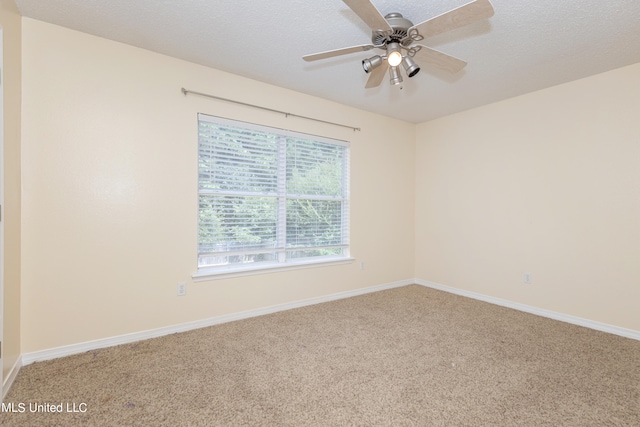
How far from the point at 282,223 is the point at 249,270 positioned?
0.64m

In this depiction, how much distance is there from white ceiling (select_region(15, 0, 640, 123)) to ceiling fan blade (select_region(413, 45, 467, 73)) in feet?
0.90

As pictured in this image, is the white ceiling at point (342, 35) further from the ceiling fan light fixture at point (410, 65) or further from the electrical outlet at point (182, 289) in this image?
the electrical outlet at point (182, 289)

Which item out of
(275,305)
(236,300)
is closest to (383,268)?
(275,305)

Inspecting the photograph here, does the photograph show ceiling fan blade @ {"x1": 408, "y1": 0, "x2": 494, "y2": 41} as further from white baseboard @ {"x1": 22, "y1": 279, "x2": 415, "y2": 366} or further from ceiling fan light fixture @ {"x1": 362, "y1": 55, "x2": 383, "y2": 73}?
white baseboard @ {"x1": 22, "y1": 279, "x2": 415, "y2": 366}

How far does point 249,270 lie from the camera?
3.10 metres

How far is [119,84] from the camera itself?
8.11 ft

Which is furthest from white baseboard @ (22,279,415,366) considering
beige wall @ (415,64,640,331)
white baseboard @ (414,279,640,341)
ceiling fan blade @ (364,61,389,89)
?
ceiling fan blade @ (364,61,389,89)

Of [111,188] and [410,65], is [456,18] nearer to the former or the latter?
[410,65]

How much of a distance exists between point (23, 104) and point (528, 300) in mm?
5021

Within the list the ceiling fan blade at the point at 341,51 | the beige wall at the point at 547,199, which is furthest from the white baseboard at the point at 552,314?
the ceiling fan blade at the point at 341,51

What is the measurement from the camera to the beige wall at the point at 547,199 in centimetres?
275

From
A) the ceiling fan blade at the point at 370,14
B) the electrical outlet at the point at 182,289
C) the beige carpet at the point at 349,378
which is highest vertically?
the ceiling fan blade at the point at 370,14

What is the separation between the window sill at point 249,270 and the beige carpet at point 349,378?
0.49m

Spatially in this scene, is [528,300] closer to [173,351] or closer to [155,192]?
[173,351]
